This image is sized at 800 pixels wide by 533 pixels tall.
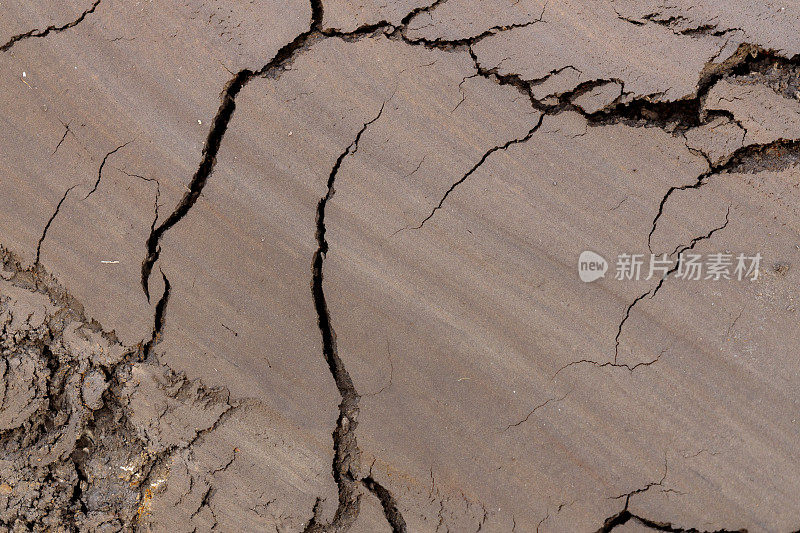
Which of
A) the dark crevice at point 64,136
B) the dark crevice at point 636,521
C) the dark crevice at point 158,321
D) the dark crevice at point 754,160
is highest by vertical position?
the dark crevice at point 754,160

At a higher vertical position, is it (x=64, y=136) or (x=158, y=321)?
(x=64, y=136)

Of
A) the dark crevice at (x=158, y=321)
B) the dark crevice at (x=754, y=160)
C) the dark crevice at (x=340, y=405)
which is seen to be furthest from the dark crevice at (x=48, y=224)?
the dark crevice at (x=754, y=160)

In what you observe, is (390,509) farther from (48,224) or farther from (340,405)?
(48,224)

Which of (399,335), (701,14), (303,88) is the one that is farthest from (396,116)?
(701,14)

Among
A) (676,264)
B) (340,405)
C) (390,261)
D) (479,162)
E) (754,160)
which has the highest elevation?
(754,160)

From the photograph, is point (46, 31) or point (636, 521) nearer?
point (636, 521)

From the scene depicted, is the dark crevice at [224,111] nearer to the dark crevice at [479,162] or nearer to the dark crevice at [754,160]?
the dark crevice at [479,162]

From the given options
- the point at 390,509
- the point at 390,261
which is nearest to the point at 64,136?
the point at 390,261
